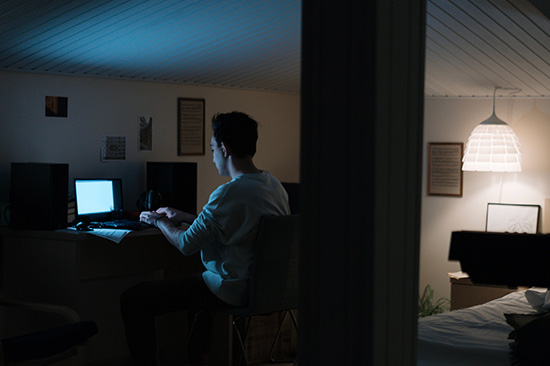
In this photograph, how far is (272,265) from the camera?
3.04 metres

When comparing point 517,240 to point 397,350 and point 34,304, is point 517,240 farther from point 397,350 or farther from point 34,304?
point 34,304

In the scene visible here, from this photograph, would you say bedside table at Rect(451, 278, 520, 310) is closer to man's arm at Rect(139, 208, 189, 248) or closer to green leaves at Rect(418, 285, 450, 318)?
green leaves at Rect(418, 285, 450, 318)

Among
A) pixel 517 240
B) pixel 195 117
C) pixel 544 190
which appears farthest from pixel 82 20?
pixel 544 190

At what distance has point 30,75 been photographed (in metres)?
3.92

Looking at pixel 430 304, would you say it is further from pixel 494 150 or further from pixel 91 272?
pixel 91 272

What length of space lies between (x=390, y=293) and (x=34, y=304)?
2561 millimetres

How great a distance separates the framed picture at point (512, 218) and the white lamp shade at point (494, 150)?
48 cm

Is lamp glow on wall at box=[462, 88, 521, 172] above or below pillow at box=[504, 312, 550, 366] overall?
above

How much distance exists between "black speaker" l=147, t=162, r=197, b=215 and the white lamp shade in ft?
6.87

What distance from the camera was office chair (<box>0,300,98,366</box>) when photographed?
288 cm

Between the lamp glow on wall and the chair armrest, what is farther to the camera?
the lamp glow on wall

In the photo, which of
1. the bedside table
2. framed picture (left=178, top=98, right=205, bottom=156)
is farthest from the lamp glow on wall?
framed picture (left=178, top=98, right=205, bottom=156)

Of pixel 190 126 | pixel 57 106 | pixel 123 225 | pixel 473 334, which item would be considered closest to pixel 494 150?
pixel 473 334

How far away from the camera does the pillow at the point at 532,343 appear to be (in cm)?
246
